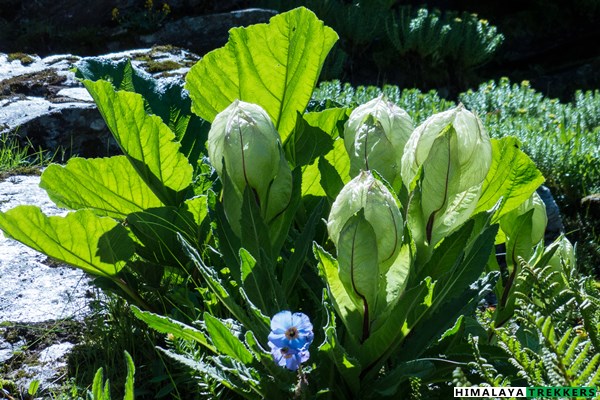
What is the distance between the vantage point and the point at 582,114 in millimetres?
5176

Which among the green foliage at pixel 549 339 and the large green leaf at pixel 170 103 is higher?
the large green leaf at pixel 170 103

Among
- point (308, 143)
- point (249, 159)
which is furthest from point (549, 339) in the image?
point (308, 143)

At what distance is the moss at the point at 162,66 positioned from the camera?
3652 mm

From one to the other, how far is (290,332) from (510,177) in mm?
690

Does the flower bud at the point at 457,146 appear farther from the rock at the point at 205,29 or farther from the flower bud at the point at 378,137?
the rock at the point at 205,29

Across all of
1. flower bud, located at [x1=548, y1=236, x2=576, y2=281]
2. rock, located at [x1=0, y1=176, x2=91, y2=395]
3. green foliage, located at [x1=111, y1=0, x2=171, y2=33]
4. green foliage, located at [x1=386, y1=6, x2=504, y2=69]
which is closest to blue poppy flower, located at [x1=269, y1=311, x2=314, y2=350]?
flower bud, located at [x1=548, y1=236, x2=576, y2=281]

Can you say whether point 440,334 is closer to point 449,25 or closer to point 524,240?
point 524,240

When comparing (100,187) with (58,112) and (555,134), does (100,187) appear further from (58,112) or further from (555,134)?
(555,134)

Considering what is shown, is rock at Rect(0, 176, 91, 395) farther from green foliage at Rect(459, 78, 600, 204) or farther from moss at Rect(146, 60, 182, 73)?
green foliage at Rect(459, 78, 600, 204)

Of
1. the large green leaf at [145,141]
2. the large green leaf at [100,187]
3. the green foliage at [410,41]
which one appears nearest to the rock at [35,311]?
the large green leaf at [100,187]

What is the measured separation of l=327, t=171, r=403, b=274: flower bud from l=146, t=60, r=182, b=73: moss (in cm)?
250

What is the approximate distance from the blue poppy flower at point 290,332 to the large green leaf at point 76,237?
0.68 m

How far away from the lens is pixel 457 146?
1.39m

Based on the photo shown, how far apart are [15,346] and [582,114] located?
172 inches
